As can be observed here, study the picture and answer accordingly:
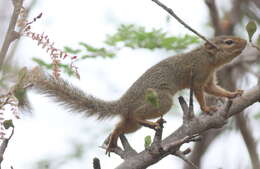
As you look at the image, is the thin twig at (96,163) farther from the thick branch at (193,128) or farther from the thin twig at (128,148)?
the thin twig at (128,148)

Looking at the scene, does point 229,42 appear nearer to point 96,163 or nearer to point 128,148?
point 128,148

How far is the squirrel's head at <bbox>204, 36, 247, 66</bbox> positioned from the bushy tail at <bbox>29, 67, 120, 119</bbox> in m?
1.38

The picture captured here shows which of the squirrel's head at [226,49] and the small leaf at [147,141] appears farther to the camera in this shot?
the squirrel's head at [226,49]

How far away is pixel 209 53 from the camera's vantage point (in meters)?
4.92

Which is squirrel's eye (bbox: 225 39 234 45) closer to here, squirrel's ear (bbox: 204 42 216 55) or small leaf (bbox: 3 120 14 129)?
squirrel's ear (bbox: 204 42 216 55)

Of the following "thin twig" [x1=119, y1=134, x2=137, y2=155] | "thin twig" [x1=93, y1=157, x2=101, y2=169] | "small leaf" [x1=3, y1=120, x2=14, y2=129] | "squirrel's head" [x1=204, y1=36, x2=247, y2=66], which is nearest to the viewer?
"small leaf" [x1=3, y1=120, x2=14, y2=129]

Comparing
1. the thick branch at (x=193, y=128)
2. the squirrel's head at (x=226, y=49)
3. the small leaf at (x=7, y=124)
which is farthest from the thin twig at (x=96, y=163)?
the squirrel's head at (x=226, y=49)

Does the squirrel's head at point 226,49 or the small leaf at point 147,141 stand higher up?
the squirrel's head at point 226,49

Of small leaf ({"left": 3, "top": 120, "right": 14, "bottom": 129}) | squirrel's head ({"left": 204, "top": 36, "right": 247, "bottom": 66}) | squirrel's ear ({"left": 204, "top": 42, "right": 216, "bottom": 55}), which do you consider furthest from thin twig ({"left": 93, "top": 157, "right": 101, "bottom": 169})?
squirrel's ear ({"left": 204, "top": 42, "right": 216, "bottom": 55})

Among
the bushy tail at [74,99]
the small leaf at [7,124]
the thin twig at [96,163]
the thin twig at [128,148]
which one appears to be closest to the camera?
the small leaf at [7,124]

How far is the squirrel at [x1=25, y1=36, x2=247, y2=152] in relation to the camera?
3432 millimetres

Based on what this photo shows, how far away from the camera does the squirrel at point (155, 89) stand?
343cm

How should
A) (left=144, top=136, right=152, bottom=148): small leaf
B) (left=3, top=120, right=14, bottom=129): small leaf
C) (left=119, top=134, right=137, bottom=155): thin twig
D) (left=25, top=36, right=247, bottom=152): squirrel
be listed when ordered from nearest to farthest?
(left=3, top=120, right=14, bottom=129): small leaf → (left=144, top=136, right=152, bottom=148): small leaf → (left=119, top=134, right=137, bottom=155): thin twig → (left=25, top=36, right=247, bottom=152): squirrel

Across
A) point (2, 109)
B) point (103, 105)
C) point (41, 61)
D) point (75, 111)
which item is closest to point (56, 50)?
point (2, 109)
